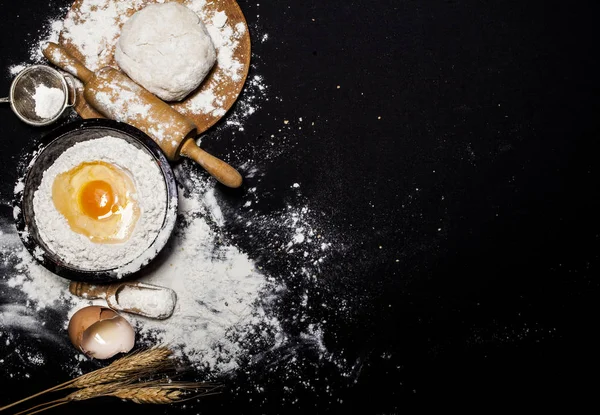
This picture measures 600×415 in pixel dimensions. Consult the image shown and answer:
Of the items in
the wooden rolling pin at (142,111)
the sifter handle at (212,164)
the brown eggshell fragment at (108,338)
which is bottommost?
the brown eggshell fragment at (108,338)

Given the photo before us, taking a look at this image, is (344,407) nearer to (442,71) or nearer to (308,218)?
(308,218)

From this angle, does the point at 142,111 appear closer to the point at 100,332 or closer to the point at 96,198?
the point at 96,198

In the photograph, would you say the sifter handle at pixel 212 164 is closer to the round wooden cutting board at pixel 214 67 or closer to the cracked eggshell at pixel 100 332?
the round wooden cutting board at pixel 214 67

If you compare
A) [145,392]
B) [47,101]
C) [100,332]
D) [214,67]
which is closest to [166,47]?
[214,67]

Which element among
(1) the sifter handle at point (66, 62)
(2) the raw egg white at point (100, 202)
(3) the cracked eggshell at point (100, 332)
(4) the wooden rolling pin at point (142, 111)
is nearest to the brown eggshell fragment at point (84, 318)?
(3) the cracked eggshell at point (100, 332)

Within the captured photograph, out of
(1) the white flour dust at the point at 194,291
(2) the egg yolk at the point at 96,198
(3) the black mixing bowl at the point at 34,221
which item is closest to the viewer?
(3) the black mixing bowl at the point at 34,221

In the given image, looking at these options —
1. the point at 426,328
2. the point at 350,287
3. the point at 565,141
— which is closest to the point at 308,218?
the point at 350,287
